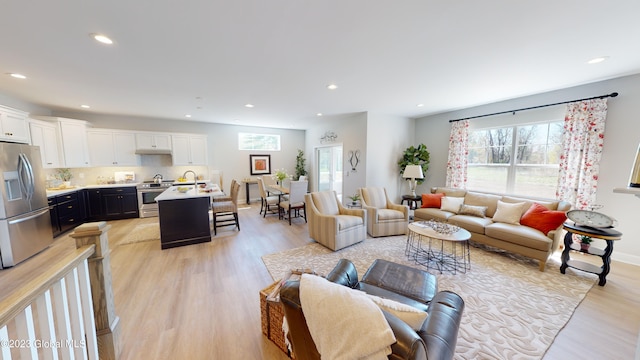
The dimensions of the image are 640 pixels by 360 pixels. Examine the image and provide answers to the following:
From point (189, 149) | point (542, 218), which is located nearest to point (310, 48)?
point (542, 218)

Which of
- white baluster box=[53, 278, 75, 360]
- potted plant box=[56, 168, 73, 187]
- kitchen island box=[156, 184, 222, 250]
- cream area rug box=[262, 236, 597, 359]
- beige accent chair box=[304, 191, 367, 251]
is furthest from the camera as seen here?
potted plant box=[56, 168, 73, 187]

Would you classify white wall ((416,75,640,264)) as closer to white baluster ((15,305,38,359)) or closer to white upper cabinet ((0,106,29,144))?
white baluster ((15,305,38,359))

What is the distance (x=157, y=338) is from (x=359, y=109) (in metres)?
4.79

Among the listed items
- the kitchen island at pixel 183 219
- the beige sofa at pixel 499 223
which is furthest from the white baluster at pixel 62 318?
the beige sofa at pixel 499 223

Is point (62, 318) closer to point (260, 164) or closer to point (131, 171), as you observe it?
point (131, 171)

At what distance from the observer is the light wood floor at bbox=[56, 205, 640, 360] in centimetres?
173

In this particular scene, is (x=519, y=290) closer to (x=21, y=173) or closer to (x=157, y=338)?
(x=157, y=338)

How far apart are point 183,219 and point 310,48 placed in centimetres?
342

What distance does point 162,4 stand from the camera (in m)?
1.57

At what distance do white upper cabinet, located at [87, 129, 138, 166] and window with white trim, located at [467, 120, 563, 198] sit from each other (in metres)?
8.31

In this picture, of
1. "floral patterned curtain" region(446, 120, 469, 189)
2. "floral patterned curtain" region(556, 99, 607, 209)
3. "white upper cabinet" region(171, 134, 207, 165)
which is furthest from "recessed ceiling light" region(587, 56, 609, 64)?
"white upper cabinet" region(171, 134, 207, 165)

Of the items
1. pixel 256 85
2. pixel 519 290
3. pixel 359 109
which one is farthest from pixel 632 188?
pixel 359 109

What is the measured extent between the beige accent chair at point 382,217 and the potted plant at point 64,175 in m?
6.60

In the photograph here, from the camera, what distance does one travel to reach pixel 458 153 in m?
4.93
